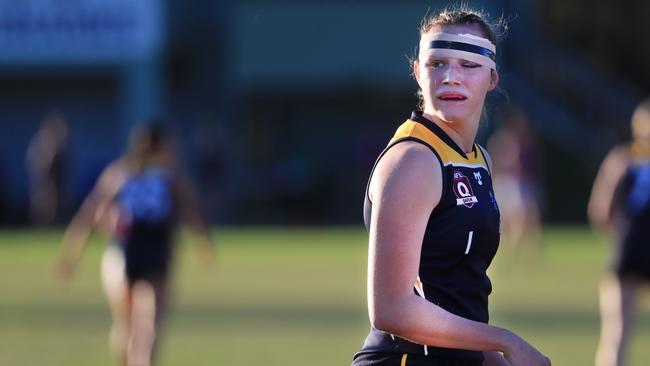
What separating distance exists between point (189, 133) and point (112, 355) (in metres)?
28.8

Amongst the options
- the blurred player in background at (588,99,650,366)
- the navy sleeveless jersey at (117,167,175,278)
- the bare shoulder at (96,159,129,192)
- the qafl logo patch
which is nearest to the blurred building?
the bare shoulder at (96,159,129,192)

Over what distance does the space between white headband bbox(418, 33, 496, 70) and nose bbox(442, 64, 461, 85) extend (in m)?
0.05

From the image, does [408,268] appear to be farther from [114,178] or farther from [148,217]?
[114,178]

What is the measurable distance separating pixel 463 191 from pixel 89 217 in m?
7.66

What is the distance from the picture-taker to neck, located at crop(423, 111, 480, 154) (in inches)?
200

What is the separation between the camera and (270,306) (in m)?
18.4

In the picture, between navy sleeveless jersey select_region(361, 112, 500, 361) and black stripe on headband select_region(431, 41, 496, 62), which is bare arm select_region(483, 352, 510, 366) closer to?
navy sleeveless jersey select_region(361, 112, 500, 361)

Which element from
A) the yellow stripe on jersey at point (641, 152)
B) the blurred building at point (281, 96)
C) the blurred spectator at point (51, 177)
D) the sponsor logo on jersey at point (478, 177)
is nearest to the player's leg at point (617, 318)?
the yellow stripe on jersey at point (641, 152)

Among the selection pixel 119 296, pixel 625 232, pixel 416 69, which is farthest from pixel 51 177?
pixel 416 69

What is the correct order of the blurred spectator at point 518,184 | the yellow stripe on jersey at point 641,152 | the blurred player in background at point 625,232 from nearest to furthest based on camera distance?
the blurred player in background at point 625,232 < the yellow stripe on jersey at point 641,152 < the blurred spectator at point 518,184

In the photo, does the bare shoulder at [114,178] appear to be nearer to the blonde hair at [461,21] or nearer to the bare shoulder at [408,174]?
the blonde hair at [461,21]

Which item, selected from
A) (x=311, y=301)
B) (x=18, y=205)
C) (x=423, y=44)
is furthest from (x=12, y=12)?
(x=423, y=44)

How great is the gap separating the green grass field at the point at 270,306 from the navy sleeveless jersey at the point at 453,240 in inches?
304

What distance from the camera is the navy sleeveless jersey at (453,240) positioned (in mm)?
4930
